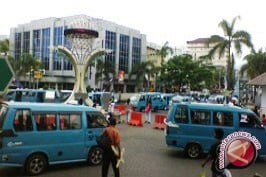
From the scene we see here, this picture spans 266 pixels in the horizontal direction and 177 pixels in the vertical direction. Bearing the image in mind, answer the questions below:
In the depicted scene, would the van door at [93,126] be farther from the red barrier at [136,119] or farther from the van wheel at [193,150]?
the red barrier at [136,119]

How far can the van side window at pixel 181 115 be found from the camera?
46.2ft

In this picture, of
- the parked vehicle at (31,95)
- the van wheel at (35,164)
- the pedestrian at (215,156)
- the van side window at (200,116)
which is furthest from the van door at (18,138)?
the parked vehicle at (31,95)

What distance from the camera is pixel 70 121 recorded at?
11.4 metres

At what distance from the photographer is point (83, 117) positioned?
11641mm

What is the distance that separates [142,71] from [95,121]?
58396 millimetres

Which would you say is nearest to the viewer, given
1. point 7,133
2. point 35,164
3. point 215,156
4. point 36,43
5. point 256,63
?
point 215,156

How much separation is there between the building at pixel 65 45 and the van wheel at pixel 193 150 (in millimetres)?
50297

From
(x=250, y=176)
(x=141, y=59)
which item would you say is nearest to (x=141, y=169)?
(x=250, y=176)

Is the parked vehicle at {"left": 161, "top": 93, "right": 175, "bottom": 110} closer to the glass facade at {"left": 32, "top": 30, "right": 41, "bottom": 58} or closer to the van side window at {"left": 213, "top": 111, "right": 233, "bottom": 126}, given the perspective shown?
the van side window at {"left": 213, "top": 111, "right": 233, "bottom": 126}

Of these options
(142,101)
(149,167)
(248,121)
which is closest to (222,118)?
(248,121)

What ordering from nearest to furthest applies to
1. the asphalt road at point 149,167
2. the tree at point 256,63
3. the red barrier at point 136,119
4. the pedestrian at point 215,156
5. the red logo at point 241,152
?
the red logo at point 241,152 < the pedestrian at point 215,156 < the asphalt road at point 149,167 < the red barrier at point 136,119 < the tree at point 256,63

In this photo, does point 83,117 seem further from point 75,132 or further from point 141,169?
point 141,169

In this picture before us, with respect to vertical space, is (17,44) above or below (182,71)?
above

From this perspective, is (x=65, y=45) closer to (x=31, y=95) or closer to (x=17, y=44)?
(x=17, y=44)
